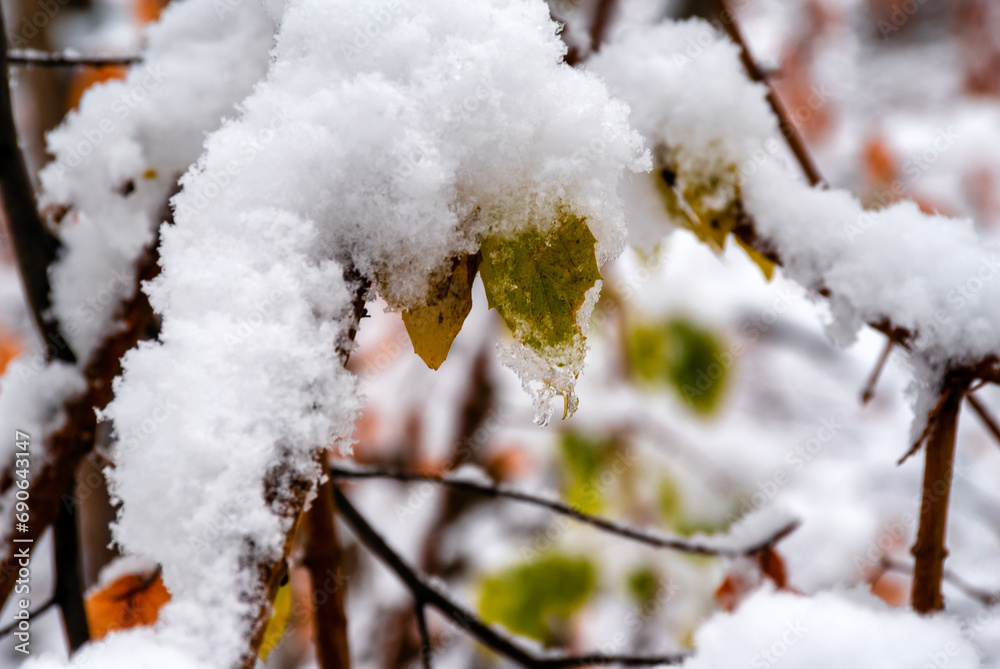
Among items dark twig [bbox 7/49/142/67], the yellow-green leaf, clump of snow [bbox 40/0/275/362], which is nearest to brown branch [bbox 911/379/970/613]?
the yellow-green leaf

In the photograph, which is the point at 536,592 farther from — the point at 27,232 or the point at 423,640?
the point at 27,232

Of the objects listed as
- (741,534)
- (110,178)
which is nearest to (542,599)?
(741,534)

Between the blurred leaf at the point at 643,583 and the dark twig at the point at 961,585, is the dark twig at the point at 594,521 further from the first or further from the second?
the blurred leaf at the point at 643,583

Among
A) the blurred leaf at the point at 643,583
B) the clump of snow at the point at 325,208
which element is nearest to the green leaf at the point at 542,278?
the clump of snow at the point at 325,208

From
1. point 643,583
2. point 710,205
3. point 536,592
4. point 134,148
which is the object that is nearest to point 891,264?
point 710,205

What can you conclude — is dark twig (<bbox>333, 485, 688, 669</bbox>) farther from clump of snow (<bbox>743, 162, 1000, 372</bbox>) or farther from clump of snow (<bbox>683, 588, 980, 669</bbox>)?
clump of snow (<bbox>743, 162, 1000, 372</bbox>)

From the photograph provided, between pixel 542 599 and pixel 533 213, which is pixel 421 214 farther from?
pixel 542 599
